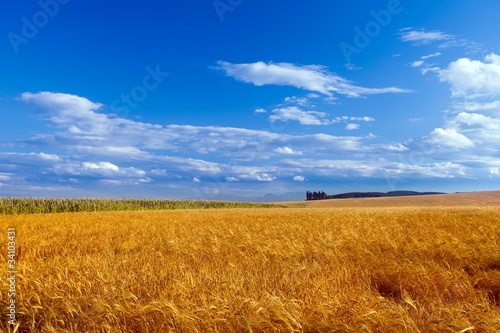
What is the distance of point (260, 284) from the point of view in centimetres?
527

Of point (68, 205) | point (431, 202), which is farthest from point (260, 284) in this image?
point (431, 202)

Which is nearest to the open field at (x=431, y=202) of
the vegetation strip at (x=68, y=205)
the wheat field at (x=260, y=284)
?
the vegetation strip at (x=68, y=205)

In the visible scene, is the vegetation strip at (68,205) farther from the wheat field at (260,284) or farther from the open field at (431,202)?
the open field at (431,202)

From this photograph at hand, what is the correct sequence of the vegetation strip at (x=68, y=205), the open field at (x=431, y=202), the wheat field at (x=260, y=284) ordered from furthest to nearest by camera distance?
the open field at (x=431, y=202) < the vegetation strip at (x=68, y=205) < the wheat field at (x=260, y=284)

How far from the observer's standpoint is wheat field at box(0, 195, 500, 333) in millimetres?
3598

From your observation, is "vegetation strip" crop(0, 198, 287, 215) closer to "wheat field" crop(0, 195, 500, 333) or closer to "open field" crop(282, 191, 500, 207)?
"wheat field" crop(0, 195, 500, 333)

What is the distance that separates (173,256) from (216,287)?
130 inches

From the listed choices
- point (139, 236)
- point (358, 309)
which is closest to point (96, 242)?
point (139, 236)

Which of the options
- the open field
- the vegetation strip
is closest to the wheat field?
the vegetation strip

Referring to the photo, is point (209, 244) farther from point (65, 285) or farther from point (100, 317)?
point (100, 317)

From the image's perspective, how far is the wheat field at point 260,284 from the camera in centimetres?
360

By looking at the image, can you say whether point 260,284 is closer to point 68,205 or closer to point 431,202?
point 68,205

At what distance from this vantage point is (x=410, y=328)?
125 inches

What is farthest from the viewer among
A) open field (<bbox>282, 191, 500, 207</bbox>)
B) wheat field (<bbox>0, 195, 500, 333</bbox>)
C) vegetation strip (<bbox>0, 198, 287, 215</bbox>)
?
open field (<bbox>282, 191, 500, 207</bbox>)
